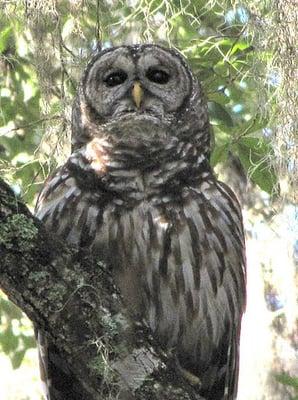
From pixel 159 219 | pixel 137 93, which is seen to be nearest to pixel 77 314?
pixel 159 219

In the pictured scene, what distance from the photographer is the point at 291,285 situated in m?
5.93

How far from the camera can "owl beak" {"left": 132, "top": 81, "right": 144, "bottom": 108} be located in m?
4.04

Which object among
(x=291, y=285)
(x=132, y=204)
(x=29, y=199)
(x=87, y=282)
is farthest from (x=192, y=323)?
(x=291, y=285)

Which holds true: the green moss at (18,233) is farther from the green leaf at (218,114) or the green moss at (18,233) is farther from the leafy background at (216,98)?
the green leaf at (218,114)

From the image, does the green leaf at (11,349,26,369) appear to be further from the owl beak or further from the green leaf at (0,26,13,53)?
the owl beak

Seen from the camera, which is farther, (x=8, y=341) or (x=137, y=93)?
(x=8, y=341)

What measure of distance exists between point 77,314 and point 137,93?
1432 mm

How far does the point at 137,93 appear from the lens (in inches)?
160

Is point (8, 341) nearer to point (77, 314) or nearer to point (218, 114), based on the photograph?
point (218, 114)

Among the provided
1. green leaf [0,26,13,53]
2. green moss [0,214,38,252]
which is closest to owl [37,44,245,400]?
green moss [0,214,38,252]

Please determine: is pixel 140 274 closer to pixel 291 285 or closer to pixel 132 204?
pixel 132 204

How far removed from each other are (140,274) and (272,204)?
Answer: 138 centimetres

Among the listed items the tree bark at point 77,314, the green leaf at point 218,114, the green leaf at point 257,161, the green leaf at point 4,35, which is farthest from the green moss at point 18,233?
the green leaf at point 4,35

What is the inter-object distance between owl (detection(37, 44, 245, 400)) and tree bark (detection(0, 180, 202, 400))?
0.54 m
